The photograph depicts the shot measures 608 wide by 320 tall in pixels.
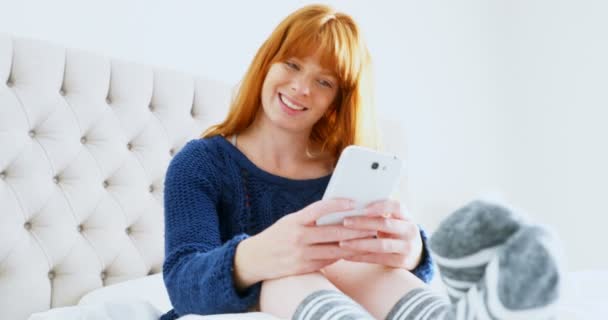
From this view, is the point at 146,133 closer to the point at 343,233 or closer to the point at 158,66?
the point at 158,66

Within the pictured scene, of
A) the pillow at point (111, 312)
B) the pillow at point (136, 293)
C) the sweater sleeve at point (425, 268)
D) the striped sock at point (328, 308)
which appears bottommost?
the pillow at point (136, 293)

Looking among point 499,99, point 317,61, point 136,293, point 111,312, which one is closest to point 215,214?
point 111,312

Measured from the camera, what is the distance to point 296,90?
119 cm

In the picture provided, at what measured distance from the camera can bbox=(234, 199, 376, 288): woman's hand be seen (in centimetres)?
89

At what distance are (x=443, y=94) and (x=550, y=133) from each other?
46 cm

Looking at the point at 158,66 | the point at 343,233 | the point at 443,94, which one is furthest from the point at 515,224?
the point at 443,94

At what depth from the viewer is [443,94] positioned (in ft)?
8.68

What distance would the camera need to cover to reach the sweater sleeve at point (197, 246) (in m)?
0.94

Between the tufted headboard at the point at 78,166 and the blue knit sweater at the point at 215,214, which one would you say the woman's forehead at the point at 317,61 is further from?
the tufted headboard at the point at 78,166

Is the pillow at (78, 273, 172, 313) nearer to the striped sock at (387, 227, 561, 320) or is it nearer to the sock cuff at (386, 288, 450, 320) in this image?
the sock cuff at (386, 288, 450, 320)

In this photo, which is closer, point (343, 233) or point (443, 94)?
point (343, 233)

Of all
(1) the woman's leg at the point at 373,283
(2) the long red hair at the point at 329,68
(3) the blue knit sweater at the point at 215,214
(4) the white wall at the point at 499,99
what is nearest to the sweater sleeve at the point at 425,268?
(3) the blue knit sweater at the point at 215,214

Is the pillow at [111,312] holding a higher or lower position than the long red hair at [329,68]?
lower

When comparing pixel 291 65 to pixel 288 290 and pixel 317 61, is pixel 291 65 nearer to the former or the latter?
pixel 317 61
